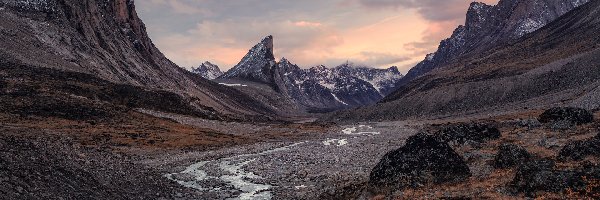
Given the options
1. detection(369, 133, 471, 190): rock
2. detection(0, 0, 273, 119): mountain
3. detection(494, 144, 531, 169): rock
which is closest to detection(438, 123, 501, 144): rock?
detection(494, 144, 531, 169): rock

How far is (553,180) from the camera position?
83.9 ft

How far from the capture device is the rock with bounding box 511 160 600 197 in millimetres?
24250

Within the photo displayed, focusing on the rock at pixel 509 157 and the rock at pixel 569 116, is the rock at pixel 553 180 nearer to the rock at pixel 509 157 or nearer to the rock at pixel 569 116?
the rock at pixel 509 157

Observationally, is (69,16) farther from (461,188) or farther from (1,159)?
(461,188)

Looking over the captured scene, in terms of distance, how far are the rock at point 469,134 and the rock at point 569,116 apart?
9969 millimetres

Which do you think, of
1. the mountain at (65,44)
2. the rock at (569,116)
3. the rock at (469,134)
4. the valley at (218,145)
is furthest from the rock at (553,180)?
the mountain at (65,44)

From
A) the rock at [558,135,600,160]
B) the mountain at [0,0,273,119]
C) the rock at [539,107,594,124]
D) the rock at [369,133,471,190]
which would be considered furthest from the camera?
the mountain at [0,0,273,119]

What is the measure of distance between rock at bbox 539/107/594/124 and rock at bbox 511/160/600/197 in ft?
112

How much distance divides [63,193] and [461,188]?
25.1 meters

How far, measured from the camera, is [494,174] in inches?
1271

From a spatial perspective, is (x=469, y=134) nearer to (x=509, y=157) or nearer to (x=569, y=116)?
(x=569, y=116)

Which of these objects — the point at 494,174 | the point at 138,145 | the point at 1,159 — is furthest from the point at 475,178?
the point at 138,145

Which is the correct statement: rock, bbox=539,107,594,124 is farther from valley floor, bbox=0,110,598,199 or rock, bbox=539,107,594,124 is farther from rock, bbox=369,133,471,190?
rock, bbox=369,133,471,190

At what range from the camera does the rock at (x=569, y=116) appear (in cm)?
5658
